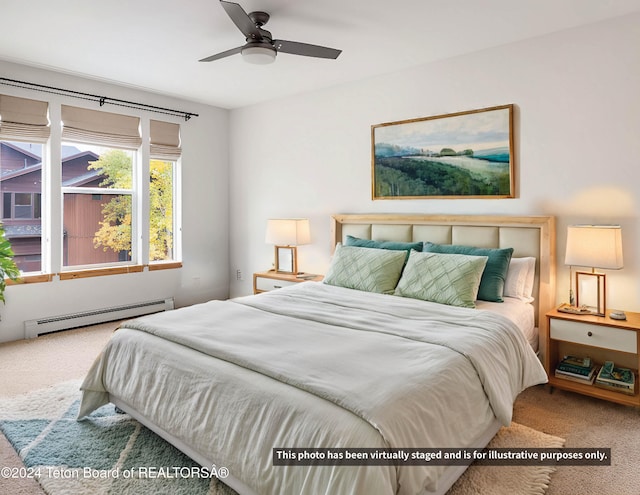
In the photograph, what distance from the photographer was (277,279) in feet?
14.6

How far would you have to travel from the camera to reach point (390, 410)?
59.5 inches

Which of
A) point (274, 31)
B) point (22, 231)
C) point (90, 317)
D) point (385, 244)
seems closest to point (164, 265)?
point (90, 317)

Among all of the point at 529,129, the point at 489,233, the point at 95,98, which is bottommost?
the point at 489,233

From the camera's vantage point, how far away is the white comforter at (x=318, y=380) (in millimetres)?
1489

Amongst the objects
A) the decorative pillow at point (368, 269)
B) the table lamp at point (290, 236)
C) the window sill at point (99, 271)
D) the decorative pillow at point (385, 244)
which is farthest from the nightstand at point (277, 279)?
the window sill at point (99, 271)

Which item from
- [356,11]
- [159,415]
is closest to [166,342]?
[159,415]

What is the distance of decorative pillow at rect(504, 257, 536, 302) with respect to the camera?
10.2ft

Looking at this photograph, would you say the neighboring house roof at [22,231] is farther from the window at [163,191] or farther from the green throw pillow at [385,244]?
the green throw pillow at [385,244]

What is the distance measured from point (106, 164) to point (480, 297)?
394cm

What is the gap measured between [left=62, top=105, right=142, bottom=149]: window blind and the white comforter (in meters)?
2.62

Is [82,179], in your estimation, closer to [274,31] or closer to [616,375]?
[274,31]

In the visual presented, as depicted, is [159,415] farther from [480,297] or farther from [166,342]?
[480,297]

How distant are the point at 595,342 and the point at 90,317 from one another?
446 cm

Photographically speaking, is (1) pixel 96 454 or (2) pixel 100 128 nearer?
(1) pixel 96 454
